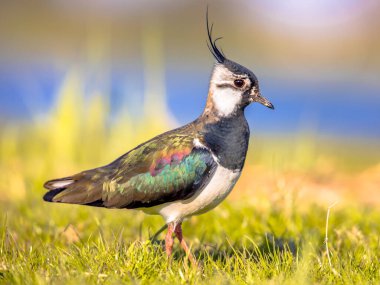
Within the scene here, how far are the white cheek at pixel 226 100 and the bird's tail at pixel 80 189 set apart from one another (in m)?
1.19

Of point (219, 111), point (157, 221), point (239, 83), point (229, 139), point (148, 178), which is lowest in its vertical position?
point (157, 221)

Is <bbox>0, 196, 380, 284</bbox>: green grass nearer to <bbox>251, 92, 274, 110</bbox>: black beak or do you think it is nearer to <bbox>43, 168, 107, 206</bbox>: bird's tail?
<bbox>43, 168, 107, 206</bbox>: bird's tail

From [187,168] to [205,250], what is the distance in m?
0.70

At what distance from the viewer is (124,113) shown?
1049 centimetres

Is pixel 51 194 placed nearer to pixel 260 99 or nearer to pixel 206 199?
pixel 206 199

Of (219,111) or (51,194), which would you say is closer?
(219,111)

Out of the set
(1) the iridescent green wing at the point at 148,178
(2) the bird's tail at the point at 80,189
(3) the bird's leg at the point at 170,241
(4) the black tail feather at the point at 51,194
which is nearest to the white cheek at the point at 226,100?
(1) the iridescent green wing at the point at 148,178

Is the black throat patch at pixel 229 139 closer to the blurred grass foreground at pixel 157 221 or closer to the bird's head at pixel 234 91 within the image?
the bird's head at pixel 234 91

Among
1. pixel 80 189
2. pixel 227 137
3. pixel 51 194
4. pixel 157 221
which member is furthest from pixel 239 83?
pixel 157 221

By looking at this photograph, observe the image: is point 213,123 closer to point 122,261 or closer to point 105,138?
point 122,261

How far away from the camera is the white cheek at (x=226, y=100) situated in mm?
5520

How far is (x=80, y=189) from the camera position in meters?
5.60

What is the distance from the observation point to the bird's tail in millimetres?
5527

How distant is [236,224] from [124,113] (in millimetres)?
3986
